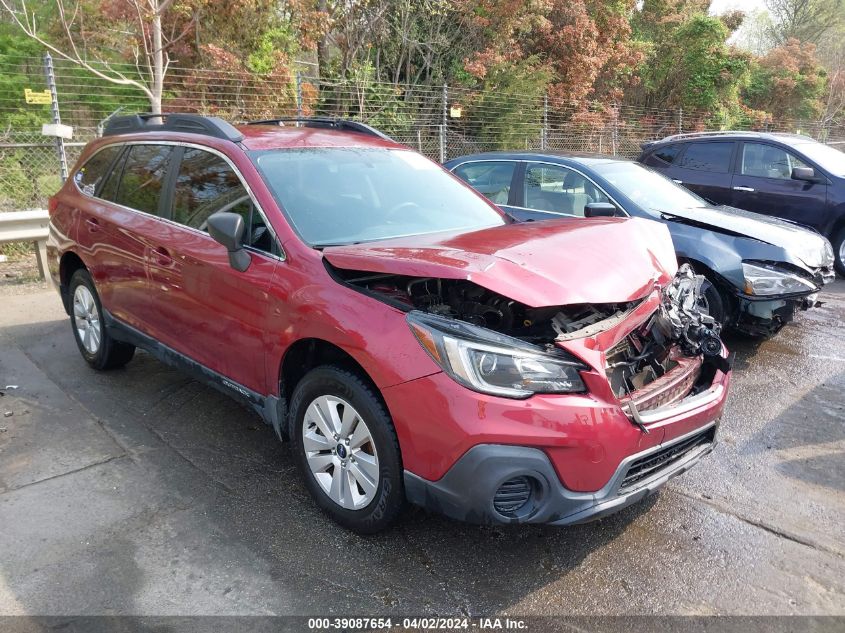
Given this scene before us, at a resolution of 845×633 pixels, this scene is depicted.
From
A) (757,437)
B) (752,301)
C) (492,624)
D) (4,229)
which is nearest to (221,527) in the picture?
(492,624)

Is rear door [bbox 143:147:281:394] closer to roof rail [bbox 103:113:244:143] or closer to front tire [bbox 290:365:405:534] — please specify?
roof rail [bbox 103:113:244:143]

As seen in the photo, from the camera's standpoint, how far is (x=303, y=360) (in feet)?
10.4

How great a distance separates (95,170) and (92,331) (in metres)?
1.21

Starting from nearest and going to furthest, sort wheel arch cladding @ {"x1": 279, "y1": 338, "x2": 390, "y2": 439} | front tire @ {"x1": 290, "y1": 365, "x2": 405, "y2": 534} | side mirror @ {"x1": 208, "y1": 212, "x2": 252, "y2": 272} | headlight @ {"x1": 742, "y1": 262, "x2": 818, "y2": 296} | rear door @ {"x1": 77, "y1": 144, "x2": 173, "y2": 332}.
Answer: front tire @ {"x1": 290, "y1": 365, "x2": 405, "y2": 534} < wheel arch cladding @ {"x1": 279, "y1": 338, "x2": 390, "y2": 439} < side mirror @ {"x1": 208, "y1": 212, "x2": 252, "y2": 272} < rear door @ {"x1": 77, "y1": 144, "x2": 173, "y2": 332} < headlight @ {"x1": 742, "y1": 262, "x2": 818, "y2": 296}

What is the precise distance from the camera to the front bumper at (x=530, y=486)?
237 centimetres

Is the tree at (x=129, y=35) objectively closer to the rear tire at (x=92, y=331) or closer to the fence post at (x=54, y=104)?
the fence post at (x=54, y=104)

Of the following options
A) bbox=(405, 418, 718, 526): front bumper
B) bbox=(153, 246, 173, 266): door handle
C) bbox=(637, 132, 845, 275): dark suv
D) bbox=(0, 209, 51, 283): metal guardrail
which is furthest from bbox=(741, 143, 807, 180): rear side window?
bbox=(0, 209, 51, 283): metal guardrail

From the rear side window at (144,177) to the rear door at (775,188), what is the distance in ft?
23.4

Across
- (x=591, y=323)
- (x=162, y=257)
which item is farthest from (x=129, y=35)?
Answer: (x=591, y=323)

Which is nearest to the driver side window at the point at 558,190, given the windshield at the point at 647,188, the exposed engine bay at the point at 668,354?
the windshield at the point at 647,188

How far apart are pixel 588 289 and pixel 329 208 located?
1501mm

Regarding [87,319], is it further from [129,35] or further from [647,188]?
[129,35]

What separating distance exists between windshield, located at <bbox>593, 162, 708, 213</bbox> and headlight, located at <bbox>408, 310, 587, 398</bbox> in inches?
148

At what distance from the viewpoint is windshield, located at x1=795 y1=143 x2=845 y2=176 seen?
A: 8117 mm
